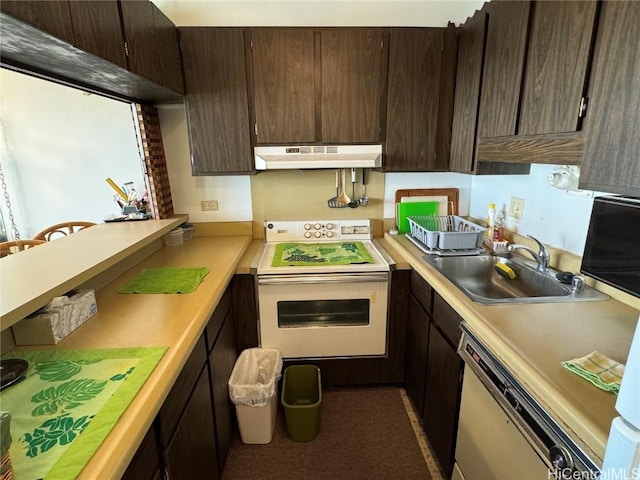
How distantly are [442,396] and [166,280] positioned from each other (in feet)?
4.50

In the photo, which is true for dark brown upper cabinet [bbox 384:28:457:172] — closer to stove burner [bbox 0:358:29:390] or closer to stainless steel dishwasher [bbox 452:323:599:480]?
stainless steel dishwasher [bbox 452:323:599:480]

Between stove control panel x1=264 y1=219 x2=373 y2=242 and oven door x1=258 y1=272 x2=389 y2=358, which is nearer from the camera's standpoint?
oven door x1=258 y1=272 x2=389 y2=358

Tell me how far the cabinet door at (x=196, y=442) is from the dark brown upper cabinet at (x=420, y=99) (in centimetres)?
156

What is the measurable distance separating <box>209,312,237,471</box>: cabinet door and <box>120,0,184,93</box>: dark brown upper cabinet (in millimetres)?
1225

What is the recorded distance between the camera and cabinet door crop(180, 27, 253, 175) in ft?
6.21

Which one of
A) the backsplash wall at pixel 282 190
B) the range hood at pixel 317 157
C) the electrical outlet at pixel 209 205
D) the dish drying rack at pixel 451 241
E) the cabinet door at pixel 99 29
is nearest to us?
the cabinet door at pixel 99 29

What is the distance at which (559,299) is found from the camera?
4.32 ft

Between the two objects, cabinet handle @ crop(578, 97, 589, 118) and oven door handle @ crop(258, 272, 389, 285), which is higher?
cabinet handle @ crop(578, 97, 589, 118)

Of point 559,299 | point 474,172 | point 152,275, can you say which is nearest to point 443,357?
point 559,299

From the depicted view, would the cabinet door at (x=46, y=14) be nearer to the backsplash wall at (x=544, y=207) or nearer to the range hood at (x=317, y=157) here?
the range hood at (x=317, y=157)

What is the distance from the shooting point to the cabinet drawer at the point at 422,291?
169cm

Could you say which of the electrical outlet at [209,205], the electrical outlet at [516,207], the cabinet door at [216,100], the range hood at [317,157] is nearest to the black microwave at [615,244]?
the electrical outlet at [516,207]

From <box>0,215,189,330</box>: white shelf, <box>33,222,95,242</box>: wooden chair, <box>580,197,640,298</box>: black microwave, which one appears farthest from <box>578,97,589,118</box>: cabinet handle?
<box>33,222,95,242</box>: wooden chair

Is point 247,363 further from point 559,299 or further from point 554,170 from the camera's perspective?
point 554,170
